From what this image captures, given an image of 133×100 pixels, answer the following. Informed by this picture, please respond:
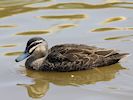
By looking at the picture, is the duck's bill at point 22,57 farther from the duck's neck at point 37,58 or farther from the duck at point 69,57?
the duck's neck at point 37,58

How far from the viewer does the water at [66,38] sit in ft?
31.6

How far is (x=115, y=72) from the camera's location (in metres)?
10.4

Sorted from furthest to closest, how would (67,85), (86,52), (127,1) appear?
(127,1) → (86,52) → (67,85)

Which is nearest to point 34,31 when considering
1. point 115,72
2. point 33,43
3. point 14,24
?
point 14,24

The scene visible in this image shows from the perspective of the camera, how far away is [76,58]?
10.6m

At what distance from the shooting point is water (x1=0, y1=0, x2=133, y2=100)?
31.6 feet

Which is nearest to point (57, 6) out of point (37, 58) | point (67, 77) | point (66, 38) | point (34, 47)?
point (66, 38)

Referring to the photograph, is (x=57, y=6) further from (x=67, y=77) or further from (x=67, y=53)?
(x=67, y=77)

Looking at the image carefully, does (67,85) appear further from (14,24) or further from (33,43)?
(14,24)

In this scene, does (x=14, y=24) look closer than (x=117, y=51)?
No

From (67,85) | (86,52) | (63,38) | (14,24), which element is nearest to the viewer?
(67,85)

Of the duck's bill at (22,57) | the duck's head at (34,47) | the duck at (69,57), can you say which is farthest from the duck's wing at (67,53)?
the duck's bill at (22,57)

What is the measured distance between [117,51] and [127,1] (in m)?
3.85

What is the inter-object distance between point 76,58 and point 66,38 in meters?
1.51
